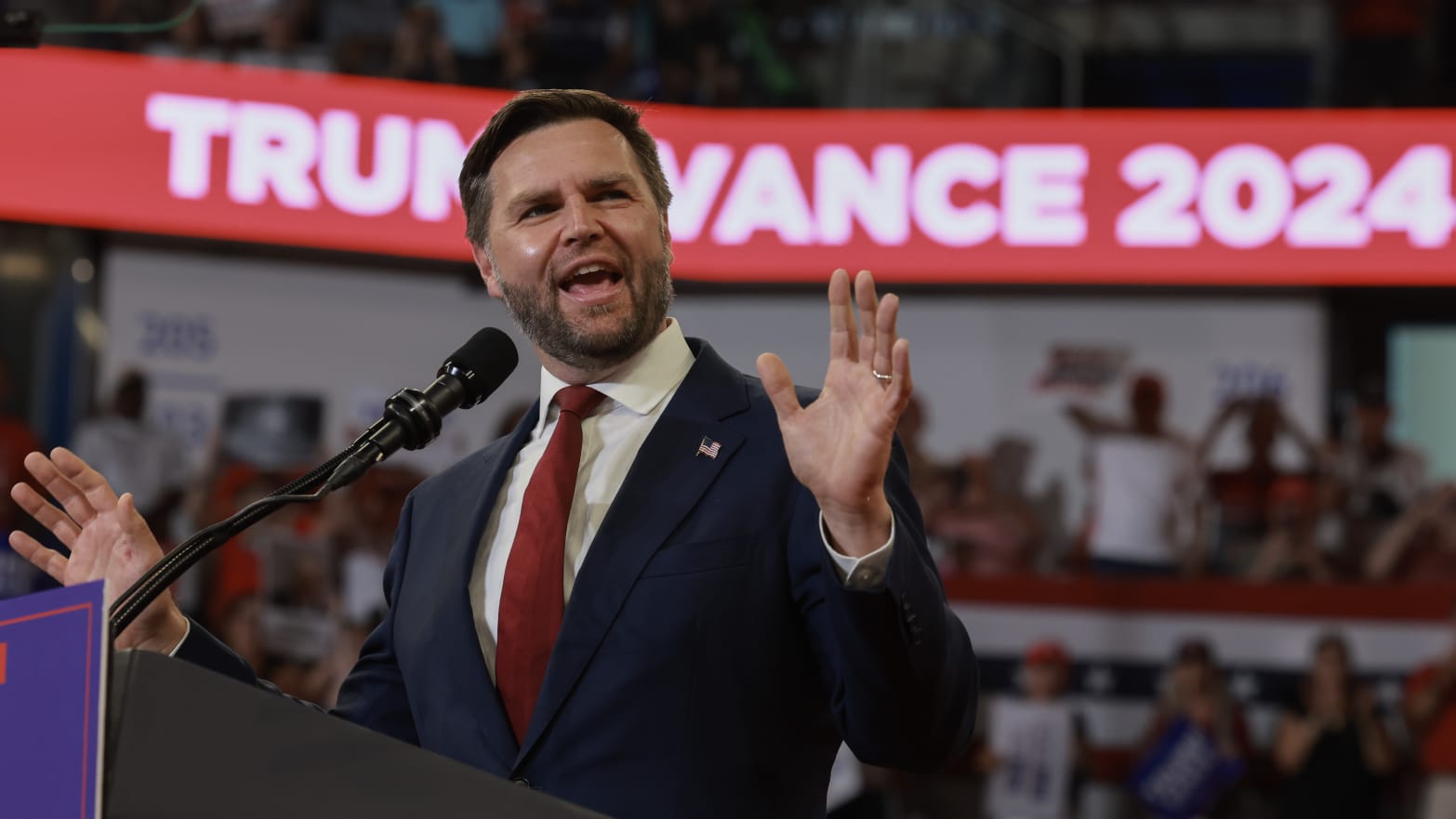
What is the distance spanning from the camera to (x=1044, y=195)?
23.9 feet

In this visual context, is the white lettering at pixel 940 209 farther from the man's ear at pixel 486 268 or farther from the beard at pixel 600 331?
the beard at pixel 600 331

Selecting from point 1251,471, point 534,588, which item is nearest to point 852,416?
point 534,588

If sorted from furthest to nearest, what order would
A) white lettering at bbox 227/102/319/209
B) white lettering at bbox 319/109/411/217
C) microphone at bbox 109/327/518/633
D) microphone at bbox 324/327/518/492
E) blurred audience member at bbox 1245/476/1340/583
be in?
1. white lettering at bbox 319/109/411/217
2. white lettering at bbox 227/102/319/209
3. blurred audience member at bbox 1245/476/1340/583
4. microphone at bbox 324/327/518/492
5. microphone at bbox 109/327/518/633

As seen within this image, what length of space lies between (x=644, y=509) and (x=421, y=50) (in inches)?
246

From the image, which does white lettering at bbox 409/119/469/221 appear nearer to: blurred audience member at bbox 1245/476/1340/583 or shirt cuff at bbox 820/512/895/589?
blurred audience member at bbox 1245/476/1340/583

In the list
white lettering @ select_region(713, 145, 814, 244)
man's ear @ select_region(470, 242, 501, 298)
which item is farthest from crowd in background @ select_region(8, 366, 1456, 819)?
man's ear @ select_region(470, 242, 501, 298)

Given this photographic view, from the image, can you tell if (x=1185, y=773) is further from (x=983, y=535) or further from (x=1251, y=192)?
(x=1251, y=192)

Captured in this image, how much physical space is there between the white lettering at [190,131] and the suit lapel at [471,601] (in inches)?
210

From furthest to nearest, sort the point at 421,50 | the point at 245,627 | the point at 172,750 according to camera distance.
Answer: the point at 421,50, the point at 245,627, the point at 172,750

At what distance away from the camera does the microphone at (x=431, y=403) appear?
5.22 feet

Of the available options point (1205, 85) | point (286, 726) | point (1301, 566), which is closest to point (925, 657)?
point (286, 726)

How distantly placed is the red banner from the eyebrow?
17.4 feet

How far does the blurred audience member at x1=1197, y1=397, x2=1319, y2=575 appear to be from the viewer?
23.3 ft

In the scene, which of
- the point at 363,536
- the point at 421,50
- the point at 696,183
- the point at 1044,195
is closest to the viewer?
the point at 363,536
